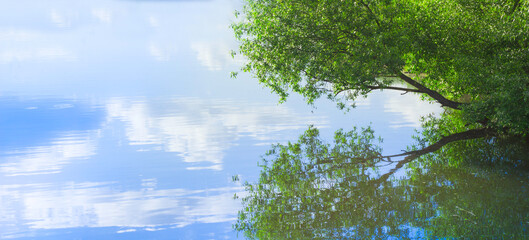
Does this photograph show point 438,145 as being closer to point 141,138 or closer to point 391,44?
point 391,44

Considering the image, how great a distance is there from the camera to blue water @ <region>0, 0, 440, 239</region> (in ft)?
55.0

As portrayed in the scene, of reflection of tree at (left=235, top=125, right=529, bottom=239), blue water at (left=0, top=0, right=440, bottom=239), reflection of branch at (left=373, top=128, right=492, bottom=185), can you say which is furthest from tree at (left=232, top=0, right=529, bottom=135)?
blue water at (left=0, top=0, right=440, bottom=239)

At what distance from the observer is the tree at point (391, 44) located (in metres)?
22.8

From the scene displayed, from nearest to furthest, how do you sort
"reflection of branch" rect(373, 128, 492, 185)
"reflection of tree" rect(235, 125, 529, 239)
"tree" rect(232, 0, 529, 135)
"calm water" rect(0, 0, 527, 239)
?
1. "reflection of tree" rect(235, 125, 529, 239)
2. "calm water" rect(0, 0, 527, 239)
3. "reflection of branch" rect(373, 128, 492, 185)
4. "tree" rect(232, 0, 529, 135)

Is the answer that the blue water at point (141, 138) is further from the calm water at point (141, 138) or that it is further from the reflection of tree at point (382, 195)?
the reflection of tree at point (382, 195)

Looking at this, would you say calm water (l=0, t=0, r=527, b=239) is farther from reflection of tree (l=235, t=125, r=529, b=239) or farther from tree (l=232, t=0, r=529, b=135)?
tree (l=232, t=0, r=529, b=135)

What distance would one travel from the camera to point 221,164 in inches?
915

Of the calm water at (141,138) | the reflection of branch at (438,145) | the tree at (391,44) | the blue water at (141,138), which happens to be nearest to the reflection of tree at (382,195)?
the reflection of branch at (438,145)

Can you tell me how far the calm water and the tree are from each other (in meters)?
3.25

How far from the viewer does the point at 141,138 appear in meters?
29.2

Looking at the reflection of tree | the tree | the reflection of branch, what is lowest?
the reflection of tree

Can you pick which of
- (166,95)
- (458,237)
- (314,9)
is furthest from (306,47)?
(166,95)

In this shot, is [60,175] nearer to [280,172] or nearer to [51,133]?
[280,172]

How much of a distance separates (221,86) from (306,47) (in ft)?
102
